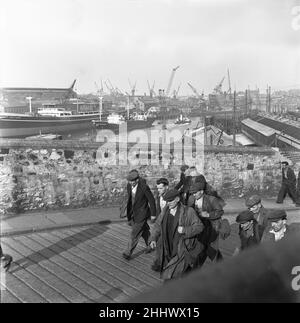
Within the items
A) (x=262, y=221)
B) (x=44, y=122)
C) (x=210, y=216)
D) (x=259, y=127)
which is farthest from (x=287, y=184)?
(x=262, y=221)

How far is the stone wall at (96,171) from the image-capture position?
22.9 ft

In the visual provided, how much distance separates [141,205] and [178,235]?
1215 mm

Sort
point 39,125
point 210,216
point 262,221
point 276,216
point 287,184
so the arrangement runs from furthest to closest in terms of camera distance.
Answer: point 287,184 → point 39,125 → point 210,216 → point 262,221 → point 276,216

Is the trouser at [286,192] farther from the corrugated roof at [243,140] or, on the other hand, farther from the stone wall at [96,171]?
the corrugated roof at [243,140]

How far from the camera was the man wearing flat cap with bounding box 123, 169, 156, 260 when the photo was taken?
4.85 meters

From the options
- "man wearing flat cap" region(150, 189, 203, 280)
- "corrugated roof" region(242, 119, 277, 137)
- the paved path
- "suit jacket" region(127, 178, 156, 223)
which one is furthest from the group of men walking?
"corrugated roof" region(242, 119, 277, 137)

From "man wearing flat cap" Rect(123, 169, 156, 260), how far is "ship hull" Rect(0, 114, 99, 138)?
8.21ft

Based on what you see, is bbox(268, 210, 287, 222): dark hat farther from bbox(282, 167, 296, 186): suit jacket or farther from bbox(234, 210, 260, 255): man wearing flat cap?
bbox(282, 167, 296, 186): suit jacket

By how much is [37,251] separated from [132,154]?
3136 mm

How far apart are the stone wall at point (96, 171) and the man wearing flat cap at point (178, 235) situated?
3746 mm

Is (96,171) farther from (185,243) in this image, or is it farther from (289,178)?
(185,243)

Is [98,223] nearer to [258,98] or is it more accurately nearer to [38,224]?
[38,224]

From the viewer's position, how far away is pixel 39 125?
7230mm
